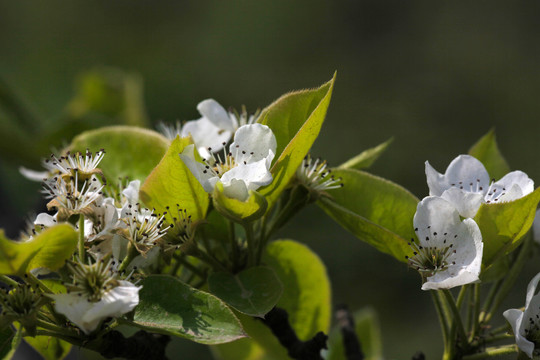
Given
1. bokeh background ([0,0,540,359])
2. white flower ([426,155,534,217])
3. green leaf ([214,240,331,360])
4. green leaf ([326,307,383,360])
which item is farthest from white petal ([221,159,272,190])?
bokeh background ([0,0,540,359])

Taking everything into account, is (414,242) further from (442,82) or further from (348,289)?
(442,82)

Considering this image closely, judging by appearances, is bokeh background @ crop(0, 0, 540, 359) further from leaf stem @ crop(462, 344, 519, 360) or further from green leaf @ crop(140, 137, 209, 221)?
green leaf @ crop(140, 137, 209, 221)

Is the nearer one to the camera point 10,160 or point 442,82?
point 10,160

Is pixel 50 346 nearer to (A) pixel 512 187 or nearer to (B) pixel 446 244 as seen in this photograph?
(B) pixel 446 244

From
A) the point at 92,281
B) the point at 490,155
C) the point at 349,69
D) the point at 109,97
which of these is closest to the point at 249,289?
the point at 92,281

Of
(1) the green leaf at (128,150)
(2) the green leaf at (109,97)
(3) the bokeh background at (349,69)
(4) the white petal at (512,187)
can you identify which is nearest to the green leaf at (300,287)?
(1) the green leaf at (128,150)

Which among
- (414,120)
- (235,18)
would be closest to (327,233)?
(414,120)
